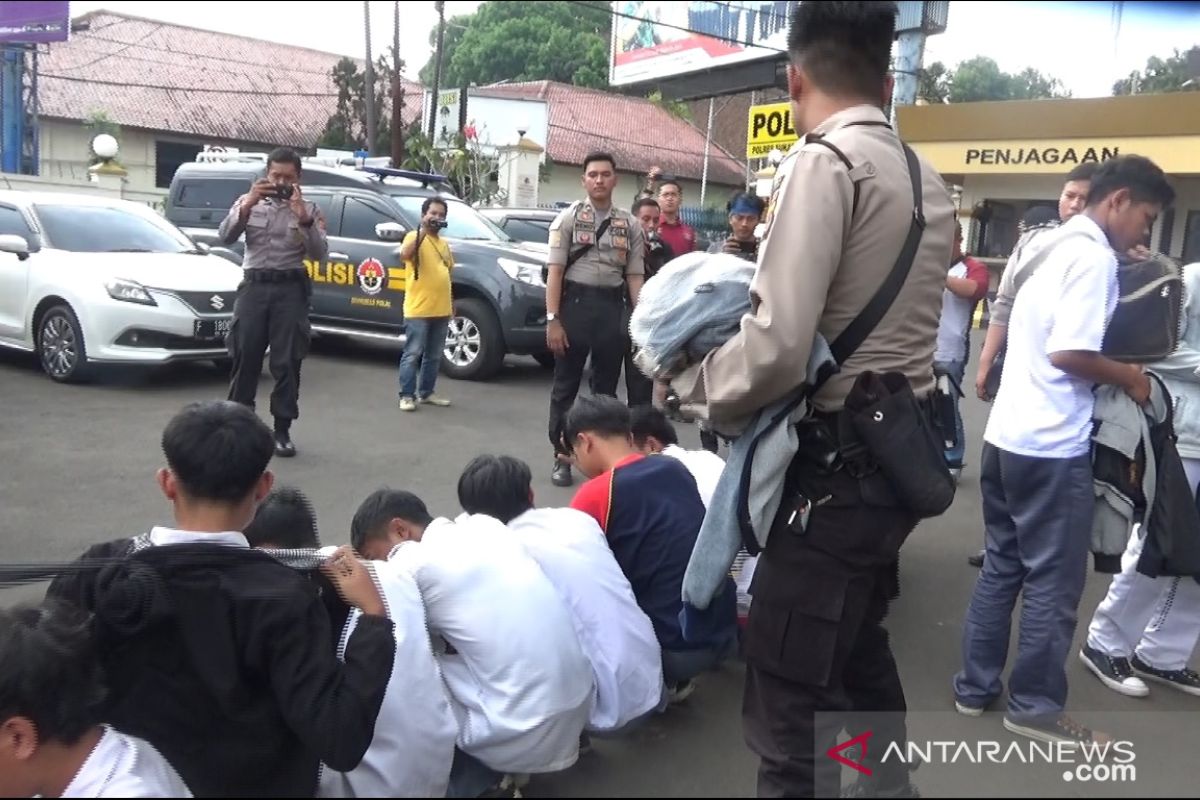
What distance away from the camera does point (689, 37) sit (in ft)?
72.9

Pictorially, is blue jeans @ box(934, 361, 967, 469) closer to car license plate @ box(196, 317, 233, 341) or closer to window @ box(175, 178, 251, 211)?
car license plate @ box(196, 317, 233, 341)

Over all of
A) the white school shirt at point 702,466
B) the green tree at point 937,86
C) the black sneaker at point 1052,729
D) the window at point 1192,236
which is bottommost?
the black sneaker at point 1052,729

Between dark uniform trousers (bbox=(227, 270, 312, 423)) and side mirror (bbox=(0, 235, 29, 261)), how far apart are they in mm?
3049

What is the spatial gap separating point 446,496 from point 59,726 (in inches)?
171

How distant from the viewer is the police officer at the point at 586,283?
5961 mm

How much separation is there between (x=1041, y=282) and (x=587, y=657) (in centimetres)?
180

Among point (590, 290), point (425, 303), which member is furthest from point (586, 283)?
point (425, 303)

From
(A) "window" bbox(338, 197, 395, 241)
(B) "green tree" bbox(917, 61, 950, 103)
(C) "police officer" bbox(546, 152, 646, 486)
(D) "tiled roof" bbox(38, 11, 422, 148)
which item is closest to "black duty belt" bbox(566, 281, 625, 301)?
(C) "police officer" bbox(546, 152, 646, 486)

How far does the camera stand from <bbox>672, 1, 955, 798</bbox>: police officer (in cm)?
200

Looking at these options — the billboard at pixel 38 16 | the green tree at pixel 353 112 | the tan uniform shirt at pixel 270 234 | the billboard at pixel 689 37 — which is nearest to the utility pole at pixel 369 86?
the green tree at pixel 353 112

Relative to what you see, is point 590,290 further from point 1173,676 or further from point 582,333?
point 1173,676

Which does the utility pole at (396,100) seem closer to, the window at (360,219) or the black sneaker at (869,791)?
the window at (360,219)

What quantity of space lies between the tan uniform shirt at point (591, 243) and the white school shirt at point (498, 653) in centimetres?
348
